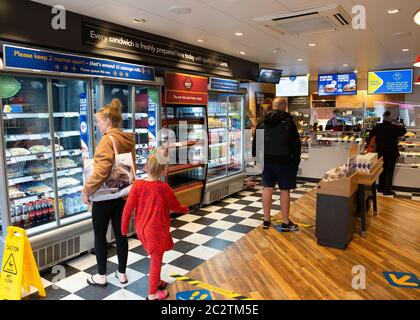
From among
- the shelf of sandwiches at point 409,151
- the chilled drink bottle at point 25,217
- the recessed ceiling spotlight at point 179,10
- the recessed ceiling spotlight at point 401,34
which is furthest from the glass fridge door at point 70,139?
the shelf of sandwiches at point 409,151

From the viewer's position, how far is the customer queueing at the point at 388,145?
6.84m

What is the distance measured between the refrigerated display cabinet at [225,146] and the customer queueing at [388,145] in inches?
109

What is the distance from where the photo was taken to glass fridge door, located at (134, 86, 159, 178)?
478 centimetres

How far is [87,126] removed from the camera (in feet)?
13.0

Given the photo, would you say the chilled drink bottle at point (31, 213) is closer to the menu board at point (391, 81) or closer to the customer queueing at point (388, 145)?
the customer queueing at point (388, 145)

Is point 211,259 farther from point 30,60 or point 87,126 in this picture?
point 30,60

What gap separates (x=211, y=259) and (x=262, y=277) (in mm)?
652

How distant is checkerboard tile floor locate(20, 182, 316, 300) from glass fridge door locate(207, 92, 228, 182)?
2.22 ft

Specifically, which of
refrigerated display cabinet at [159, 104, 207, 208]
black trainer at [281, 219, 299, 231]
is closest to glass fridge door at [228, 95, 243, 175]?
refrigerated display cabinet at [159, 104, 207, 208]

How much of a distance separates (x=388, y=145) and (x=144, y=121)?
493 centimetres

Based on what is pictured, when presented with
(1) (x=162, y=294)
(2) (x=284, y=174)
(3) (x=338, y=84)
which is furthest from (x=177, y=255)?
(3) (x=338, y=84)

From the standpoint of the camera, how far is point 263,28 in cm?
471

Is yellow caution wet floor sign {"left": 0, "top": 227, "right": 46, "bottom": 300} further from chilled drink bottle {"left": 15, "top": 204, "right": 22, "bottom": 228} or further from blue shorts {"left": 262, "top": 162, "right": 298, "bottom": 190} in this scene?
blue shorts {"left": 262, "top": 162, "right": 298, "bottom": 190}
